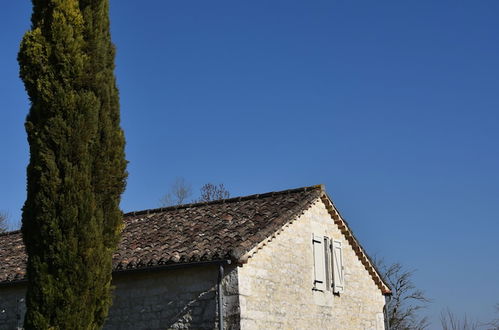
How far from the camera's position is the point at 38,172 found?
1271cm

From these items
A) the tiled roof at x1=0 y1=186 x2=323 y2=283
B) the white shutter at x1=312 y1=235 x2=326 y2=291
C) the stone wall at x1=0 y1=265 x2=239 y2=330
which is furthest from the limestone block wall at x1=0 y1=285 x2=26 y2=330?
the white shutter at x1=312 y1=235 x2=326 y2=291

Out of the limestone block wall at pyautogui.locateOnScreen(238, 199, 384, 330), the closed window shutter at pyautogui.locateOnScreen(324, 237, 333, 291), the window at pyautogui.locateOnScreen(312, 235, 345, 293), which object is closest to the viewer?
the limestone block wall at pyautogui.locateOnScreen(238, 199, 384, 330)

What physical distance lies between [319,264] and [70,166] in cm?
732

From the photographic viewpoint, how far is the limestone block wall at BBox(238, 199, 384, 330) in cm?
1558

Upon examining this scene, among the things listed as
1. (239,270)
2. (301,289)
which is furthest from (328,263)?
(239,270)

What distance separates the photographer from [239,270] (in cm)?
1516

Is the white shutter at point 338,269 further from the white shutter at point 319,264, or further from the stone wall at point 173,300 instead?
the stone wall at point 173,300

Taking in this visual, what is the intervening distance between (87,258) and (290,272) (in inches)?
221

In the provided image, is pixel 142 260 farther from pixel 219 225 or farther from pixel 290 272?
pixel 290 272

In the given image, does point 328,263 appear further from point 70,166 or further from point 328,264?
point 70,166

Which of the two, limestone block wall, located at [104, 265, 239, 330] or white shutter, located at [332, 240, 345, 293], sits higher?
white shutter, located at [332, 240, 345, 293]

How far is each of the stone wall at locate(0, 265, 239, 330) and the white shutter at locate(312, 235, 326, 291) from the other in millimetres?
3124

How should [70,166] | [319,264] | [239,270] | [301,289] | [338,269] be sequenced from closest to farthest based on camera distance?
[70,166], [239,270], [301,289], [319,264], [338,269]

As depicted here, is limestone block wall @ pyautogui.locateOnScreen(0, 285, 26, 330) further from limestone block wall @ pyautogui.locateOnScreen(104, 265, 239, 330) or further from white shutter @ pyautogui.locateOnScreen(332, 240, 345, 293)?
white shutter @ pyautogui.locateOnScreen(332, 240, 345, 293)
